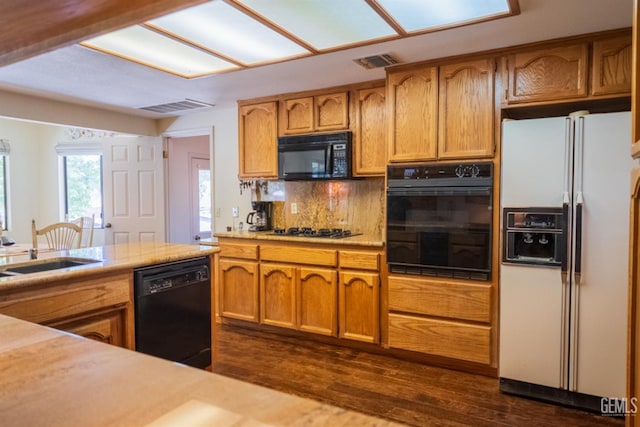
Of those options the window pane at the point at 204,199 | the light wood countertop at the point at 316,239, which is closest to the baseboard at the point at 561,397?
the light wood countertop at the point at 316,239

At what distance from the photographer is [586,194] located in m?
2.33

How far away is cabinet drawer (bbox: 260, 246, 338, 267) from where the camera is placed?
3.35 m

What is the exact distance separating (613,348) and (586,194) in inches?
35.1

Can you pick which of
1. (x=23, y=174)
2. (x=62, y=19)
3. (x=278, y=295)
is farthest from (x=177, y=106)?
(x=62, y=19)

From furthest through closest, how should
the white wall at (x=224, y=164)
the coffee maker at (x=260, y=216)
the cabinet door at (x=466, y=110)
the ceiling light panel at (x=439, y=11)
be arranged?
the white wall at (x=224, y=164) < the coffee maker at (x=260, y=216) < the cabinet door at (x=466, y=110) < the ceiling light panel at (x=439, y=11)

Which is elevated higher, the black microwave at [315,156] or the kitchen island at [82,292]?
the black microwave at [315,156]

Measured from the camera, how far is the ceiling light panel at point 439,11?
205 centimetres

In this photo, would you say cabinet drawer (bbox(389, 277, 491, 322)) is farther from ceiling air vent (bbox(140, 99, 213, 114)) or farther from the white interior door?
the white interior door

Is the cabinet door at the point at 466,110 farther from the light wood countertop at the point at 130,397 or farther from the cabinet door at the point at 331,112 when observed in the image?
the light wood countertop at the point at 130,397

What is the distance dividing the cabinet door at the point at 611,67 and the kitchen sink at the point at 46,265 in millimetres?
3118

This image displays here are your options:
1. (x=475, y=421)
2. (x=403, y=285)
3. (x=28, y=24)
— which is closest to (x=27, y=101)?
(x=403, y=285)

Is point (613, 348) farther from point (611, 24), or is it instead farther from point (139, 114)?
point (139, 114)

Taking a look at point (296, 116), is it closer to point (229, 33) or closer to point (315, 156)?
point (315, 156)

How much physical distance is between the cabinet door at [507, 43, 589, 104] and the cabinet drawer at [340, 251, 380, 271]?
148cm
